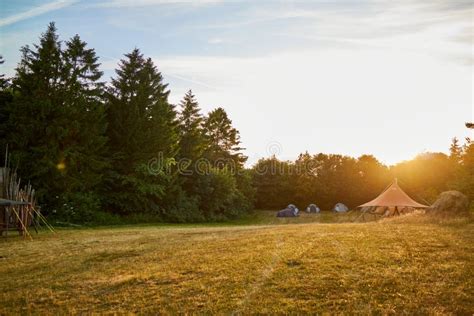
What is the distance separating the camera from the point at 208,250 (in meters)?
10.7

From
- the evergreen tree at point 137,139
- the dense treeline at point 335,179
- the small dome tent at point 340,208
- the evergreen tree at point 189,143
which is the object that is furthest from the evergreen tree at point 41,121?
the small dome tent at point 340,208

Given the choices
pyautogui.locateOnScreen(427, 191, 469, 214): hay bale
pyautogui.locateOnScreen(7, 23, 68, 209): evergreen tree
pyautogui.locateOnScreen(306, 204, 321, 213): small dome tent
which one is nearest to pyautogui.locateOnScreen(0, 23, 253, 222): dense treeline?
pyautogui.locateOnScreen(7, 23, 68, 209): evergreen tree

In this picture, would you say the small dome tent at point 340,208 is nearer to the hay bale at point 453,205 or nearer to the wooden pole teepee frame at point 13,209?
the hay bale at point 453,205

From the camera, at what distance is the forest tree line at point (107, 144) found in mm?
25172

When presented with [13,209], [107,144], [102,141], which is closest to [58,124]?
[102,141]

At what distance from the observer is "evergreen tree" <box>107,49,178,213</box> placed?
3100 cm

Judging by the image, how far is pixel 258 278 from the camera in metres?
7.20

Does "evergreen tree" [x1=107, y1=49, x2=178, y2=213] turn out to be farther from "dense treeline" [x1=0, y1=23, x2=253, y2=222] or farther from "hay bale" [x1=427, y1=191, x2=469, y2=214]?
"hay bale" [x1=427, y1=191, x2=469, y2=214]

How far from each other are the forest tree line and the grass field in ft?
44.7

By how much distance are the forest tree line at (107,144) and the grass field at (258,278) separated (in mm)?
13615

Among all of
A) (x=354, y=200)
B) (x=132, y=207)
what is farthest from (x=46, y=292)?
(x=354, y=200)

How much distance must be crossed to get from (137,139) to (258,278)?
26019 millimetres

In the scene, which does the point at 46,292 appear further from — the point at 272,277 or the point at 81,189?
the point at 81,189
